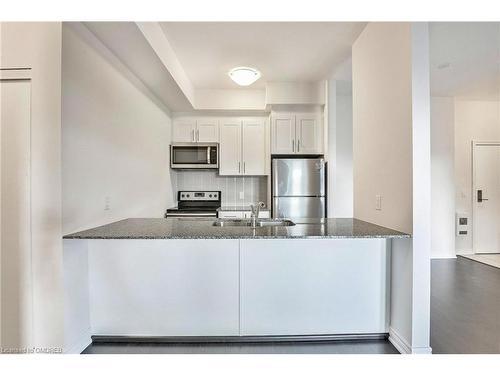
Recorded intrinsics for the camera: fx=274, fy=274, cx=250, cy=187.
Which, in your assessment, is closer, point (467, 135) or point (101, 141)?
point (101, 141)

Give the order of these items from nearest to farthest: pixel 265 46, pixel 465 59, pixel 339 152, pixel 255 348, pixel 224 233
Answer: pixel 224 233 < pixel 255 348 < pixel 265 46 < pixel 465 59 < pixel 339 152

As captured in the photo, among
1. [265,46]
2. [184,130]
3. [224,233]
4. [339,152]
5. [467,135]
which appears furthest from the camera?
[467,135]

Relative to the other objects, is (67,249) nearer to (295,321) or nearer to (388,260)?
(295,321)

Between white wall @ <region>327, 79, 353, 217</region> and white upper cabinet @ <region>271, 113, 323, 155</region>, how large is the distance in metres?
0.28

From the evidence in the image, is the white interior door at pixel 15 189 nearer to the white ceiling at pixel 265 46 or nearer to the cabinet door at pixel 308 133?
the white ceiling at pixel 265 46

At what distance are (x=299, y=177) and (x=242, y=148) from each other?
1114 millimetres

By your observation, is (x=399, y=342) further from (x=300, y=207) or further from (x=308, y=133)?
(x=308, y=133)

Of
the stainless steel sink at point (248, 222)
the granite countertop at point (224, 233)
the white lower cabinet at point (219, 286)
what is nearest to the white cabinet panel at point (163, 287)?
the white lower cabinet at point (219, 286)

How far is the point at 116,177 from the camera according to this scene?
251cm

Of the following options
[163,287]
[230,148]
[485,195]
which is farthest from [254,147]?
[485,195]

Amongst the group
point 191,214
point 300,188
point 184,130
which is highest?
point 184,130

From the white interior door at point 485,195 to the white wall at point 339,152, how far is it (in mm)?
2397

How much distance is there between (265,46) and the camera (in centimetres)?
283
